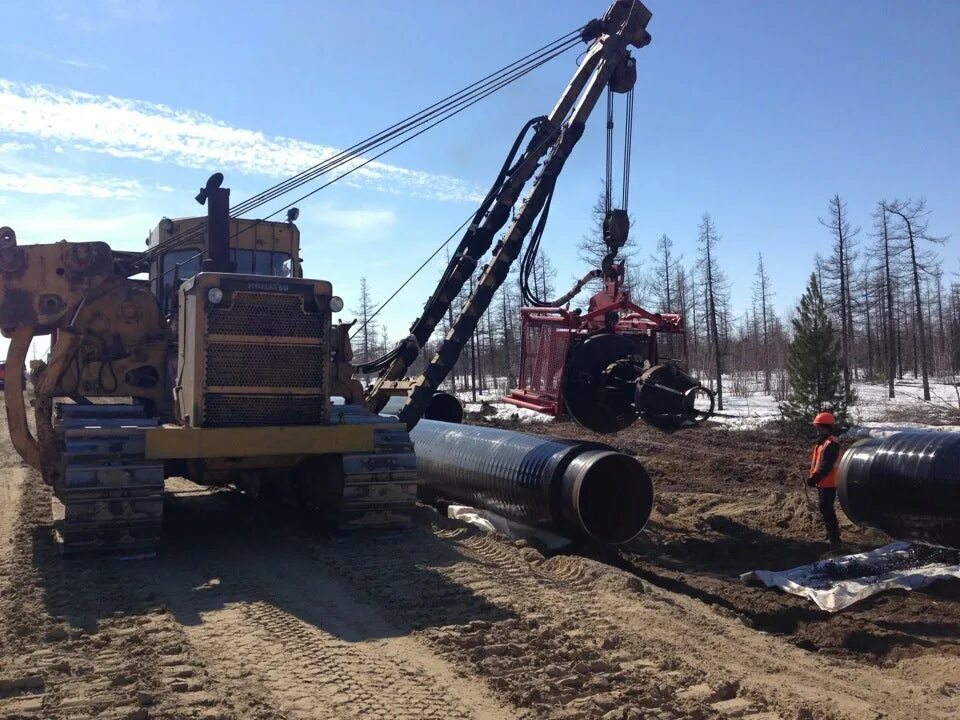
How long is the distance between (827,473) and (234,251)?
7.53m

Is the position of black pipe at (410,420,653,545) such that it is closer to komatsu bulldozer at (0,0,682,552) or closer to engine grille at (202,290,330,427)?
komatsu bulldozer at (0,0,682,552)

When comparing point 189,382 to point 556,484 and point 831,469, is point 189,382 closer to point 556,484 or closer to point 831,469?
point 556,484

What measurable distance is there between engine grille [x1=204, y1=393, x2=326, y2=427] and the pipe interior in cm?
292

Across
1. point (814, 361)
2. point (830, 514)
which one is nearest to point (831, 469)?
point (830, 514)

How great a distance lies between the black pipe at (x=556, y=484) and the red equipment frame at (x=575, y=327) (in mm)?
582

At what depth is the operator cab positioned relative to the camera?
9836 millimetres

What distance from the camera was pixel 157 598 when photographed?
253 inches

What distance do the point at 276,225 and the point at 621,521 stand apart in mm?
5427

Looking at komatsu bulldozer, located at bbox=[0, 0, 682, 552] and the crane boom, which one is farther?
the crane boom

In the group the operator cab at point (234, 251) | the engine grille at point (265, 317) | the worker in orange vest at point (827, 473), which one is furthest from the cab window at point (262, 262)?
the worker in orange vest at point (827, 473)

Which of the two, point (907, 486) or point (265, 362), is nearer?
point (265, 362)

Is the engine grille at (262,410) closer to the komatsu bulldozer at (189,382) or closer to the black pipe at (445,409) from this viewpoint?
the komatsu bulldozer at (189,382)

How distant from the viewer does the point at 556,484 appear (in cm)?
927

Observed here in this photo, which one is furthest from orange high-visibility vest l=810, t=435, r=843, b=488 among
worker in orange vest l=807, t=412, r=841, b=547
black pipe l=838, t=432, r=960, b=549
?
black pipe l=838, t=432, r=960, b=549
